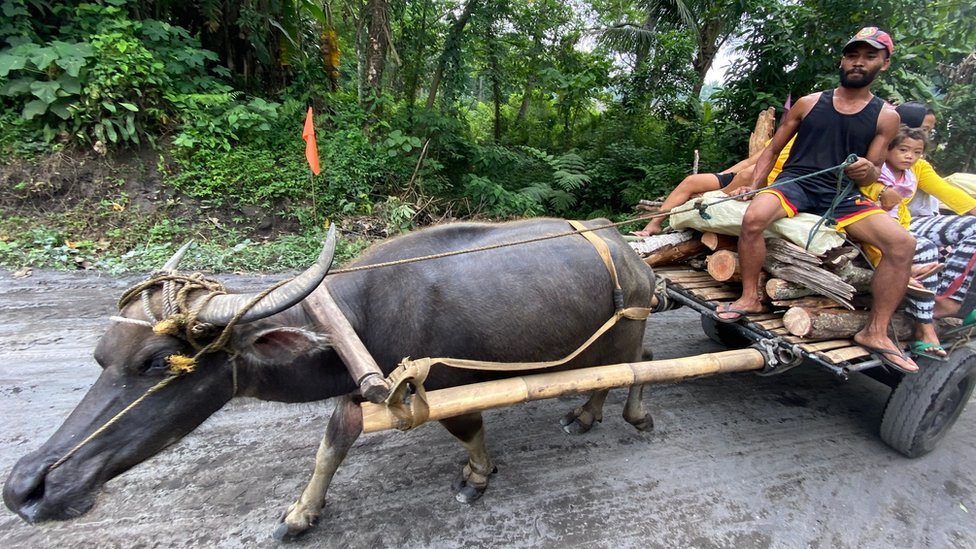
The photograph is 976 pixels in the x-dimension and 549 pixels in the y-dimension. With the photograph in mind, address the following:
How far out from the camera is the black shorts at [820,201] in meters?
2.86

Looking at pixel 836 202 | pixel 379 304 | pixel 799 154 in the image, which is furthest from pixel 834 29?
pixel 379 304

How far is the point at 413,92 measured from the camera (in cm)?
1125

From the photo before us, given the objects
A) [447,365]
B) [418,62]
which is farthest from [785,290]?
[418,62]

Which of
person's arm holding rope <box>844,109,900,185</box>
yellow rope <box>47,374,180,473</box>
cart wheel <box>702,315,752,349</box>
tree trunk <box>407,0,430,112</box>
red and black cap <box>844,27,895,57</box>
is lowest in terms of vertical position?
cart wheel <box>702,315,752,349</box>

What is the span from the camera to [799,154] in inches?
128

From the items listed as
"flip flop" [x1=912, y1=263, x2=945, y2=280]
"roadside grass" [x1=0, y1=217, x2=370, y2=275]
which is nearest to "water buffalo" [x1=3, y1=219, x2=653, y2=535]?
"flip flop" [x1=912, y1=263, x2=945, y2=280]

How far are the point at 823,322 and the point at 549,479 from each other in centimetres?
185

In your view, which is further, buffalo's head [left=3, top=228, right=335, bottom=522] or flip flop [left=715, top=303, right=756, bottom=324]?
flip flop [left=715, top=303, right=756, bottom=324]

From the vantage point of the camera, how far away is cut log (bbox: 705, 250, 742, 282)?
3139 mm

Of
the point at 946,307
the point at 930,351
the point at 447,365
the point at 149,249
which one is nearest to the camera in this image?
the point at 447,365

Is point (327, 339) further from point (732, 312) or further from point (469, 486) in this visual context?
point (732, 312)

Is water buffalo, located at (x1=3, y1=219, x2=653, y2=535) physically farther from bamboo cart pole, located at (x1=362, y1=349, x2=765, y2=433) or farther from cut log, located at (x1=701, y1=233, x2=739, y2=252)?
cut log, located at (x1=701, y1=233, x2=739, y2=252)

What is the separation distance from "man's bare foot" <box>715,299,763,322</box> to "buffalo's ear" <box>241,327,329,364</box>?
235 cm

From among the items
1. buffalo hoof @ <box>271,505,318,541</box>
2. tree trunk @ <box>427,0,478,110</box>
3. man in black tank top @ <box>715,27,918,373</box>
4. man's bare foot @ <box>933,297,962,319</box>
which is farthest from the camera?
tree trunk @ <box>427,0,478,110</box>
